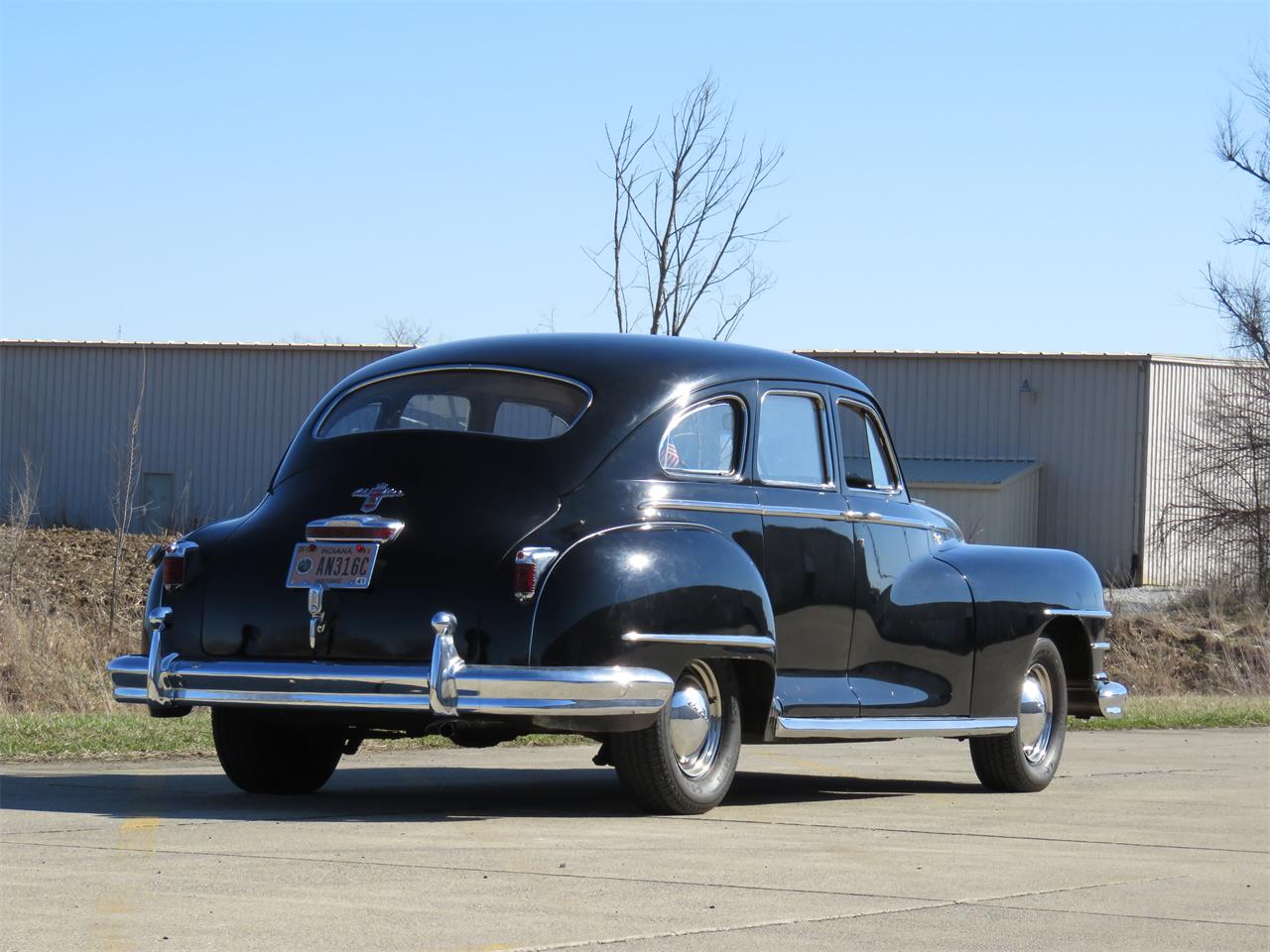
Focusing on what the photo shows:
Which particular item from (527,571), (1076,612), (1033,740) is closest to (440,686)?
(527,571)

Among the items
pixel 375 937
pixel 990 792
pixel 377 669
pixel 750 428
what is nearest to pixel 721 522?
pixel 750 428

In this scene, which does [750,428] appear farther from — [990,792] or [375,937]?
[375,937]

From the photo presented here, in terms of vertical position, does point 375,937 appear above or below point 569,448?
below

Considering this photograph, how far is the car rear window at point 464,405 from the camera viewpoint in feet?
27.2

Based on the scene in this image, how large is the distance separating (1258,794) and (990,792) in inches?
54.6

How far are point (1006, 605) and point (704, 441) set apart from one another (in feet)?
7.15

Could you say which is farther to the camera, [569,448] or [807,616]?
[807,616]

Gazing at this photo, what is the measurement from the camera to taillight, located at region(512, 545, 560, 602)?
24.3ft

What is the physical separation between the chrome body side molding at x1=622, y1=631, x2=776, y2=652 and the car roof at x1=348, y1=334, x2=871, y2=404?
109 cm

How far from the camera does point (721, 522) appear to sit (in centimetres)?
829

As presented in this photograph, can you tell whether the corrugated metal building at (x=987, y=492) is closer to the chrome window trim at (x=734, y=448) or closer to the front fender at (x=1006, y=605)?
the front fender at (x=1006, y=605)

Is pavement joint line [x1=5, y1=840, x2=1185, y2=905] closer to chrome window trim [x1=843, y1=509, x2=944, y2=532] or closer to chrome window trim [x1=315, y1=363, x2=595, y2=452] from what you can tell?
chrome window trim [x1=315, y1=363, x2=595, y2=452]

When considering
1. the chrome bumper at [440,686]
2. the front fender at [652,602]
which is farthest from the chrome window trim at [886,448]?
the chrome bumper at [440,686]

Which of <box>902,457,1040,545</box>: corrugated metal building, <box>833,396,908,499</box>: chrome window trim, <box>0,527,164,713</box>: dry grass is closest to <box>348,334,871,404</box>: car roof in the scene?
<box>833,396,908,499</box>: chrome window trim
